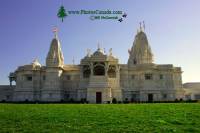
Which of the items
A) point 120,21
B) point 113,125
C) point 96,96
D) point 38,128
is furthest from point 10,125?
point 96,96

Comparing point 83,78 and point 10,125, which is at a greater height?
point 83,78

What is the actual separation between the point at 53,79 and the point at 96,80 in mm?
10715

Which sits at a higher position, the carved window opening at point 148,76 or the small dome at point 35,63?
the small dome at point 35,63

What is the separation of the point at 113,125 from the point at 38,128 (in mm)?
4225

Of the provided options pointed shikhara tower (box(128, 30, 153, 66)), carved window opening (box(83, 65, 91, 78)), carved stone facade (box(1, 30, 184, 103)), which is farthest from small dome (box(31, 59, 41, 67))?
pointed shikhara tower (box(128, 30, 153, 66))

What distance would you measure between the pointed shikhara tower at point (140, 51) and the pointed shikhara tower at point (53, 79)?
17841 millimetres

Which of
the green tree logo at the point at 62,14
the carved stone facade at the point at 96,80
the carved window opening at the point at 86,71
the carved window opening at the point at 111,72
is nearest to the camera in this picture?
the green tree logo at the point at 62,14

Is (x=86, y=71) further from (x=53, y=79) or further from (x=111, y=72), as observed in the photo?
(x=53, y=79)

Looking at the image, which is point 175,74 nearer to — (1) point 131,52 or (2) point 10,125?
(1) point 131,52

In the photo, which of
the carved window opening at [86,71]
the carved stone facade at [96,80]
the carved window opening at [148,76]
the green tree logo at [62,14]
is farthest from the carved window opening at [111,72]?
the green tree logo at [62,14]

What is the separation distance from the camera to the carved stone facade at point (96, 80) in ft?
223

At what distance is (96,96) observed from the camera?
65.4 m

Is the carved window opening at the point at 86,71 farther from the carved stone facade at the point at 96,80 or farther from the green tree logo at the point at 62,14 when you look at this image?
the green tree logo at the point at 62,14

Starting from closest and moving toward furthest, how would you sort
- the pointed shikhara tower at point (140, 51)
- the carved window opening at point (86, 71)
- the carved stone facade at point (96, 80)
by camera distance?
1. the carved stone facade at point (96, 80)
2. the carved window opening at point (86, 71)
3. the pointed shikhara tower at point (140, 51)
